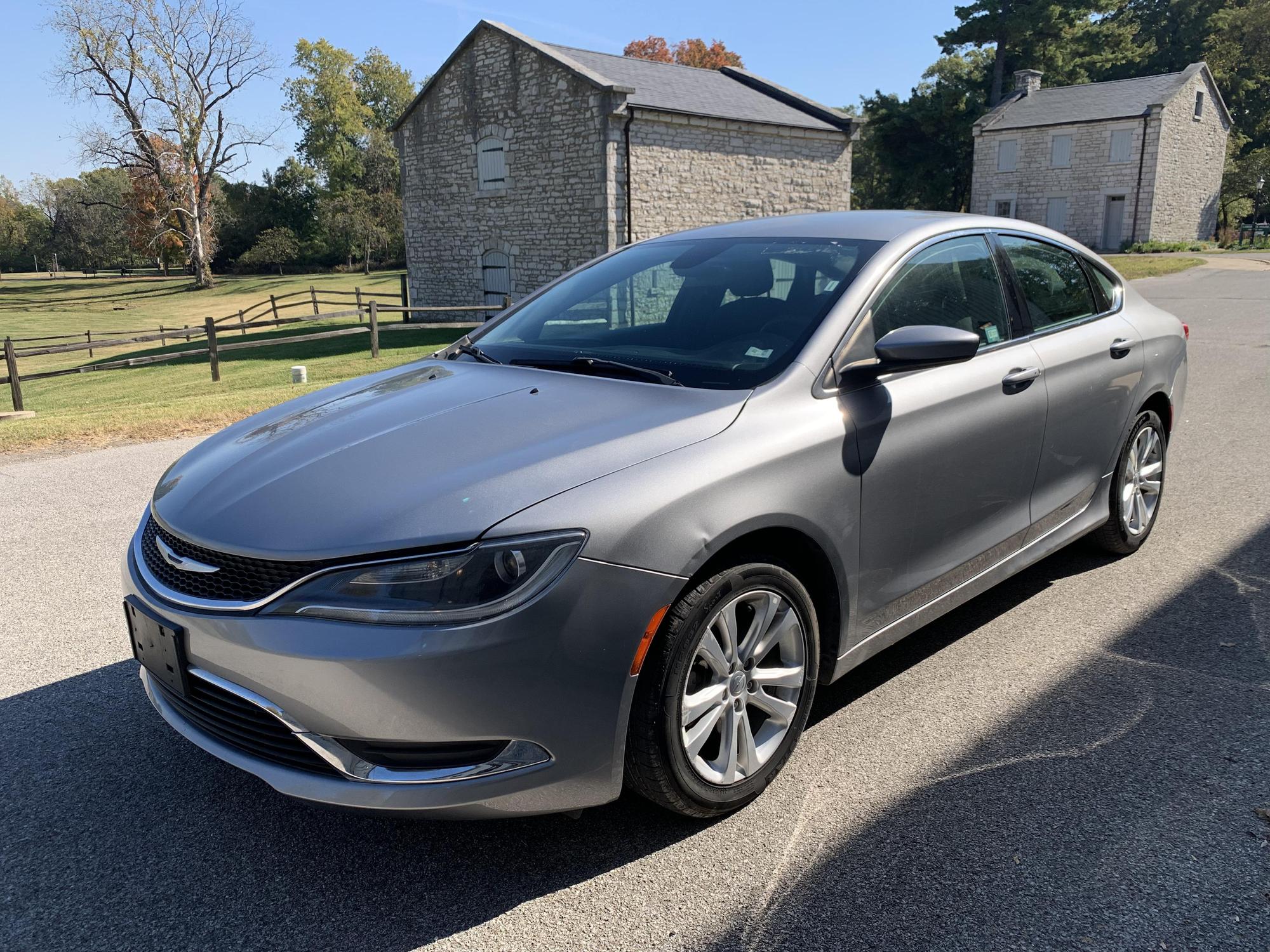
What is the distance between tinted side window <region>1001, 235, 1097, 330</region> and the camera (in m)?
3.99

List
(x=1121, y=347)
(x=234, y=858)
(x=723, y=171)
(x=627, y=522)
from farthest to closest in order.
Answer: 1. (x=723, y=171)
2. (x=1121, y=347)
3. (x=234, y=858)
4. (x=627, y=522)

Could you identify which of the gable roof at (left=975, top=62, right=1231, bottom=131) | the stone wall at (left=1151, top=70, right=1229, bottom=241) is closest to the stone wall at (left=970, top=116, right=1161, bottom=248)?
the gable roof at (left=975, top=62, right=1231, bottom=131)

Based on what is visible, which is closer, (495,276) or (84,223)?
(495,276)

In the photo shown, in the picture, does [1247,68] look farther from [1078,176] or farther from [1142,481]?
[1142,481]

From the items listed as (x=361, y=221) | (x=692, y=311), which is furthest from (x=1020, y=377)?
(x=361, y=221)

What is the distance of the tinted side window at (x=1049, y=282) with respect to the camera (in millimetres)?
3990

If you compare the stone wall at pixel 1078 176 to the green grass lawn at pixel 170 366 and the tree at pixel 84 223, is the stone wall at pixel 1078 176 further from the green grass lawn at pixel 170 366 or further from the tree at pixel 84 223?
the tree at pixel 84 223

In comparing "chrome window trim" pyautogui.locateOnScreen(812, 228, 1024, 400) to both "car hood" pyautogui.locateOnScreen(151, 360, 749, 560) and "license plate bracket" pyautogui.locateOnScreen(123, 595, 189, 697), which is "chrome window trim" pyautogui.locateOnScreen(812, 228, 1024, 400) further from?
"license plate bracket" pyautogui.locateOnScreen(123, 595, 189, 697)

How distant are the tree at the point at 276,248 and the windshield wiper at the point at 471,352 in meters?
70.9

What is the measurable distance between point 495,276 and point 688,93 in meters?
7.08

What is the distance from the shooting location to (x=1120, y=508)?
4.60 m

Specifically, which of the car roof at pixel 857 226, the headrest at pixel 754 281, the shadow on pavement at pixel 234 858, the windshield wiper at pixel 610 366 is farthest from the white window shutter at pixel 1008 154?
the shadow on pavement at pixel 234 858

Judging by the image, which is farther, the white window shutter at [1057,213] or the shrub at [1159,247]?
the white window shutter at [1057,213]

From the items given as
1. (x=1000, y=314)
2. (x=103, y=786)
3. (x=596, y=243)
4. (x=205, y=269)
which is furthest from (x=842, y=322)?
(x=205, y=269)
